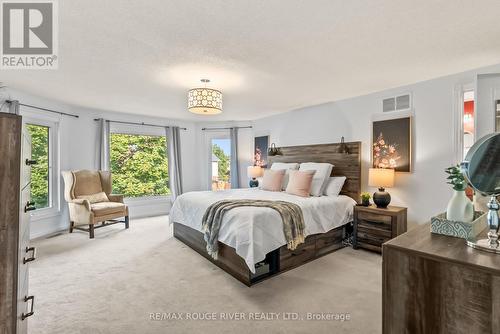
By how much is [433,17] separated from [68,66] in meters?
3.62

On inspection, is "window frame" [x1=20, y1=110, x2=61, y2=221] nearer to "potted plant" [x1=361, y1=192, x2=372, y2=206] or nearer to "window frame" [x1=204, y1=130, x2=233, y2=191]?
"window frame" [x1=204, y1=130, x2=233, y2=191]

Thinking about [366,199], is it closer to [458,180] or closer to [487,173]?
[458,180]

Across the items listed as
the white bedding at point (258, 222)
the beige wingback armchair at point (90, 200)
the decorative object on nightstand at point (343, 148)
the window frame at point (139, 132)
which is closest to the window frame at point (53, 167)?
the beige wingback armchair at point (90, 200)

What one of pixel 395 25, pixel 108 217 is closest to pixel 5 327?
pixel 395 25

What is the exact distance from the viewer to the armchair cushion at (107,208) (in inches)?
161

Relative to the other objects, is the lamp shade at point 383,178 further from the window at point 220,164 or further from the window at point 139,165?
the window at point 139,165

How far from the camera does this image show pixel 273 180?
439 cm

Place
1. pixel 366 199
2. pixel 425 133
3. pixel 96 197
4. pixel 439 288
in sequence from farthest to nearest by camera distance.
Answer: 1. pixel 96 197
2. pixel 366 199
3. pixel 425 133
4. pixel 439 288

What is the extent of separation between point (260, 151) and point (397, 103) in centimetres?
310

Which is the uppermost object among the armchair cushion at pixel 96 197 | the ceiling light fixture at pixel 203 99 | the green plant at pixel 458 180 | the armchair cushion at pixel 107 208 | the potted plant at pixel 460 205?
the ceiling light fixture at pixel 203 99

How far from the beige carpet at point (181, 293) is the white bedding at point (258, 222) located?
15.6 inches

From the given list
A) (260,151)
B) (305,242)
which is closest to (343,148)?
(305,242)

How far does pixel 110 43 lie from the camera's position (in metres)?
2.23

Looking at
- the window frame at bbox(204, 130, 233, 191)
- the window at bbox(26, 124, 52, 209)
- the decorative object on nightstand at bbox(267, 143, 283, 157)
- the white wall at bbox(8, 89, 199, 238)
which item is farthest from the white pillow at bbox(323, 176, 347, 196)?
the window at bbox(26, 124, 52, 209)
